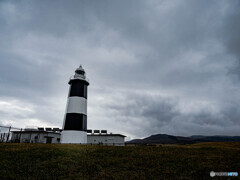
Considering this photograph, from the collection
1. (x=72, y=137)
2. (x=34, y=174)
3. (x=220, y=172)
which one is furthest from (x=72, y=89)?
(x=220, y=172)

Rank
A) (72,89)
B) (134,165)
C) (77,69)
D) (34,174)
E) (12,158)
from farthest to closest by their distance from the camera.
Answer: (77,69)
(72,89)
(12,158)
(134,165)
(34,174)

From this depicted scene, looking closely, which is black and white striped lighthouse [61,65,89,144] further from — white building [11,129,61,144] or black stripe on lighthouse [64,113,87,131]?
white building [11,129,61,144]

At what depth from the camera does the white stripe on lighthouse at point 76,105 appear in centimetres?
3104

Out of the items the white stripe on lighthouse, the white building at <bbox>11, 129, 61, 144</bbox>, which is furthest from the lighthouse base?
the white building at <bbox>11, 129, 61, 144</bbox>

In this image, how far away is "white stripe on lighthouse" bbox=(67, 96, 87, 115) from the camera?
31.0 meters

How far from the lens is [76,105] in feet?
103

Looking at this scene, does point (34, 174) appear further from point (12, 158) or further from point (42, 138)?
point (42, 138)

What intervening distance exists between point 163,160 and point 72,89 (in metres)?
23.4

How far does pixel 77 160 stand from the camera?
14.3 metres

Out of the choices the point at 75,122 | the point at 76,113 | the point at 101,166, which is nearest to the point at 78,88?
the point at 76,113

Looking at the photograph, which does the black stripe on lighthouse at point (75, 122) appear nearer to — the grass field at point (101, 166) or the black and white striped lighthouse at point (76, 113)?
the black and white striped lighthouse at point (76, 113)

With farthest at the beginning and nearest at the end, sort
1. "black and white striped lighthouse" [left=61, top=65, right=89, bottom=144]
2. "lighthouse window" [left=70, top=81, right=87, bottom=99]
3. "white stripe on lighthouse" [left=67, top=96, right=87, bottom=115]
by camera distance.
Result: "lighthouse window" [left=70, top=81, right=87, bottom=99]
"white stripe on lighthouse" [left=67, top=96, right=87, bottom=115]
"black and white striped lighthouse" [left=61, top=65, right=89, bottom=144]

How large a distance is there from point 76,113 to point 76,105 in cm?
154

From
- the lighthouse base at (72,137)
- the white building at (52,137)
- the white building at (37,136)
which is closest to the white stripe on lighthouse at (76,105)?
the lighthouse base at (72,137)
